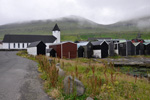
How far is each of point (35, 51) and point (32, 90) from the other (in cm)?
3673

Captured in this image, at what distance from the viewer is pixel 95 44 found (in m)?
48.4

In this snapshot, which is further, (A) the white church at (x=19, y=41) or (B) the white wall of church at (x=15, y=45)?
(A) the white church at (x=19, y=41)

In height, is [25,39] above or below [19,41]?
above

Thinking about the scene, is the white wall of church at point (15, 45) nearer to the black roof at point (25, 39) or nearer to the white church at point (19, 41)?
the white church at point (19, 41)

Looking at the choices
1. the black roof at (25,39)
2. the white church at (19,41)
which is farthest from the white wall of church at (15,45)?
the black roof at (25,39)

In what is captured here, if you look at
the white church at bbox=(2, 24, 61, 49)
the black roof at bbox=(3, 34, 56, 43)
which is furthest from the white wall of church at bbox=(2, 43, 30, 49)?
the black roof at bbox=(3, 34, 56, 43)

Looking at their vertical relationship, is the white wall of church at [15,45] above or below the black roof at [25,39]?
below

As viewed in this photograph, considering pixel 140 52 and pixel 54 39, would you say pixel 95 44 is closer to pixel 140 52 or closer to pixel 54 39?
pixel 140 52

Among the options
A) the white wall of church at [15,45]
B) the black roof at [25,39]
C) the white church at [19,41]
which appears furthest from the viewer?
the black roof at [25,39]

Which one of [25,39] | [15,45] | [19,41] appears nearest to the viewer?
[15,45]

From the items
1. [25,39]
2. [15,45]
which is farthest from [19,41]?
[25,39]

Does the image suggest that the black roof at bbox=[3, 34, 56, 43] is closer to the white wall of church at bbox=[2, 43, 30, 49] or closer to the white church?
the white church

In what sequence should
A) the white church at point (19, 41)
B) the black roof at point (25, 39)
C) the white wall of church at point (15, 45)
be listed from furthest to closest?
the black roof at point (25, 39) → the white church at point (19, 41) → the white wall of church at point (15, 45)

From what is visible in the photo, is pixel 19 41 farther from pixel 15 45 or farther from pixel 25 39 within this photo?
pixel 25 39
